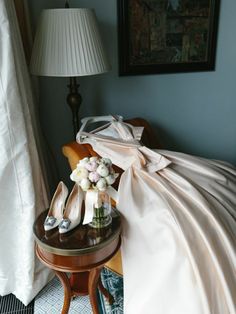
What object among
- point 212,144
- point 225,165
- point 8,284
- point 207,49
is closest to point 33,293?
point 8,284

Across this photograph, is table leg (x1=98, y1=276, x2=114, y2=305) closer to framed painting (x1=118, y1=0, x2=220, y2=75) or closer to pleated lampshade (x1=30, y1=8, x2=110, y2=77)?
pleated lampshade (x1=30, y1=8, x2=110, y2=77)

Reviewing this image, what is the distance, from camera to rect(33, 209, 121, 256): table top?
3.58 ft

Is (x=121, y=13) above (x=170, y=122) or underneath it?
above

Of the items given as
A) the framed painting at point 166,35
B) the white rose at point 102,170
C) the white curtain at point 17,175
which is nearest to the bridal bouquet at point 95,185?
the white rose at point 102,170

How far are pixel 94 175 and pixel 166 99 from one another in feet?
3.91

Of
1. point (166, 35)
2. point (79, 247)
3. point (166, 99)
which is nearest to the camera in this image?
point (79, 247)

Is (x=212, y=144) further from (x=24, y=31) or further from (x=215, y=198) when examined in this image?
(x=24, y=31)

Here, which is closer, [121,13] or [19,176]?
[19,176]

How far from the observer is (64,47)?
4.53ft

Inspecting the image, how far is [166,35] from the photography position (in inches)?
78.4

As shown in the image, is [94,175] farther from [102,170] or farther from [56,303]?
[56,303]

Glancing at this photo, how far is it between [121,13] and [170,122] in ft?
2.59

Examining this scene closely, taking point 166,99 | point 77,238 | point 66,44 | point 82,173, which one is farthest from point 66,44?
point 166,99

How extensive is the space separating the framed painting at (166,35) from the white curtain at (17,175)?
0.73 meters
